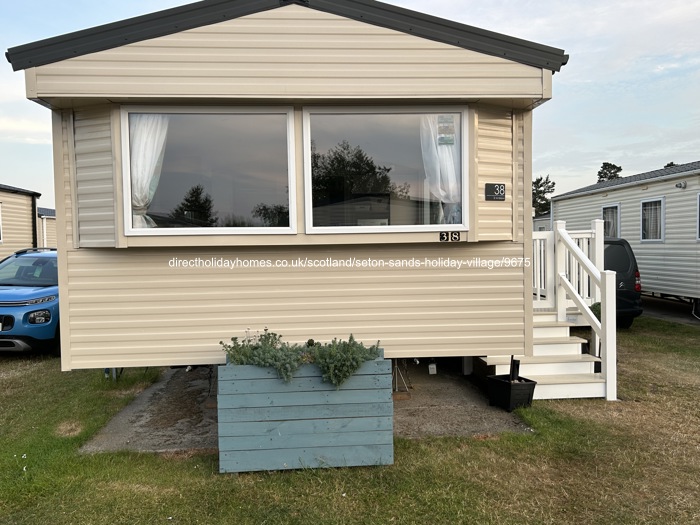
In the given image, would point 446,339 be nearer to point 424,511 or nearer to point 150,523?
point 424,511

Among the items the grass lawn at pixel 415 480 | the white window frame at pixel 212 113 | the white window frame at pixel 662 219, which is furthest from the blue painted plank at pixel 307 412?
the white window frame at pixel 662 219

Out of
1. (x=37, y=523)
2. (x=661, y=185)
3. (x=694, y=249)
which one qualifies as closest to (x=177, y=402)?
(x=37, y=523)

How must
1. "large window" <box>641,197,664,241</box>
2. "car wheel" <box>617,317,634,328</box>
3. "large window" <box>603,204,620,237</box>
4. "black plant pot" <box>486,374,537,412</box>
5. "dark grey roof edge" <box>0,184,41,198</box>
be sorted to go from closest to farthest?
"black plant pot" <box>486,374,537,412</box> < "car wheel" <box>617,317,634,328</box> < "large window" <box>641,197,664,241</box> < "large window" <box>603,204,620,237</box> < "dark grey roof edge" <box>0,184,41,198</box>

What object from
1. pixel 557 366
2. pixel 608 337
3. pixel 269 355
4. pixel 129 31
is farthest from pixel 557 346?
pixel 129 31

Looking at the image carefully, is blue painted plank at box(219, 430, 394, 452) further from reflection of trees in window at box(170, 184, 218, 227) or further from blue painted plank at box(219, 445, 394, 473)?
reflection of trees in window at box(170, 184, 218, 227)

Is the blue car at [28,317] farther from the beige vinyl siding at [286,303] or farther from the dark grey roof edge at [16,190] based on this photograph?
the dark grey roof edge at [16,190]

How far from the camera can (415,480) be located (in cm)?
316

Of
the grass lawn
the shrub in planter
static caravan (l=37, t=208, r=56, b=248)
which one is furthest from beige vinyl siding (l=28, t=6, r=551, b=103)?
static caravan (l=37, t=208, r=56, b=248)

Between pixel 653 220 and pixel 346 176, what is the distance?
9.94 metres

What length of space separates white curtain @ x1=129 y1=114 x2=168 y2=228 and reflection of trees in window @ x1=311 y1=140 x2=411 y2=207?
115cm

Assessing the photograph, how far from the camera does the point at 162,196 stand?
3.61 meters

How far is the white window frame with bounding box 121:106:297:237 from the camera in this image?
3.50 meters

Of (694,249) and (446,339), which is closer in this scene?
(446,339)

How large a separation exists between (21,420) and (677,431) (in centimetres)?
573
